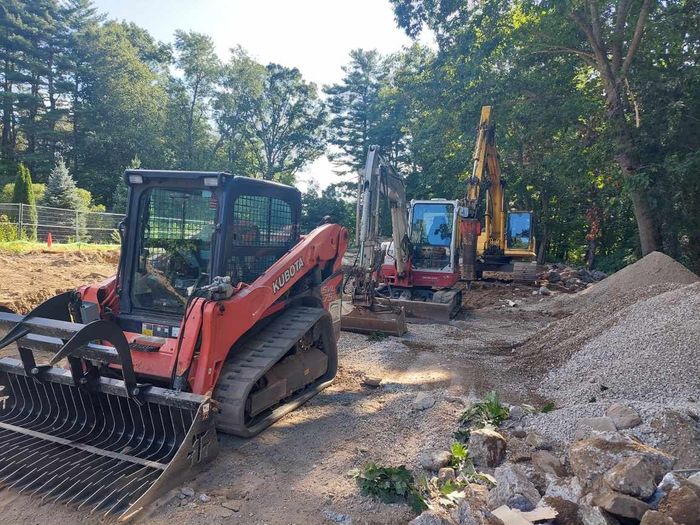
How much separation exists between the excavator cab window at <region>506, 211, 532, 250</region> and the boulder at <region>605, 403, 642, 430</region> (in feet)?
51.1

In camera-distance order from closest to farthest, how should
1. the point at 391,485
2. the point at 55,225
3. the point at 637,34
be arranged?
the point at 391,485 → the point at 637,34 → the point at 55,225

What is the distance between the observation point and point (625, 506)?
272cm

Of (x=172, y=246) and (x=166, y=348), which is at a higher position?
(x=172, y=246)

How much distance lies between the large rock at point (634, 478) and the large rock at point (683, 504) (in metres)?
0.11

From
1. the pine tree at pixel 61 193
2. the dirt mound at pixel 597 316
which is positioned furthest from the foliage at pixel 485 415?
the pine tree at pixel 61 193

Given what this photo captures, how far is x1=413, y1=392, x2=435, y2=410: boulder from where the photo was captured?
506cm

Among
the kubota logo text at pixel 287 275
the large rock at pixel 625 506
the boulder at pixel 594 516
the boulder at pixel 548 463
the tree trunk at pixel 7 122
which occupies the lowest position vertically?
the boulder at pixel 548 463

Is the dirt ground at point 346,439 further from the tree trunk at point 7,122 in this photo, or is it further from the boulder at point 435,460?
the tree trunk at point 7,122

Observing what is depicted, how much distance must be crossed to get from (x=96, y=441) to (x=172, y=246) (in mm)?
1723

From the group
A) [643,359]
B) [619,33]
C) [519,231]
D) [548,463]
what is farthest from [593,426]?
[519,231]

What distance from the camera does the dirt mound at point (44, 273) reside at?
916cm

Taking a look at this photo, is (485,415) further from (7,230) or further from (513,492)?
(7,230)

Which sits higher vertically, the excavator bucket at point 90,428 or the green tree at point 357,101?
the green tree at point 357,101

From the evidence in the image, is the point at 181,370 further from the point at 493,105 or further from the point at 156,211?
the point at 493,105
